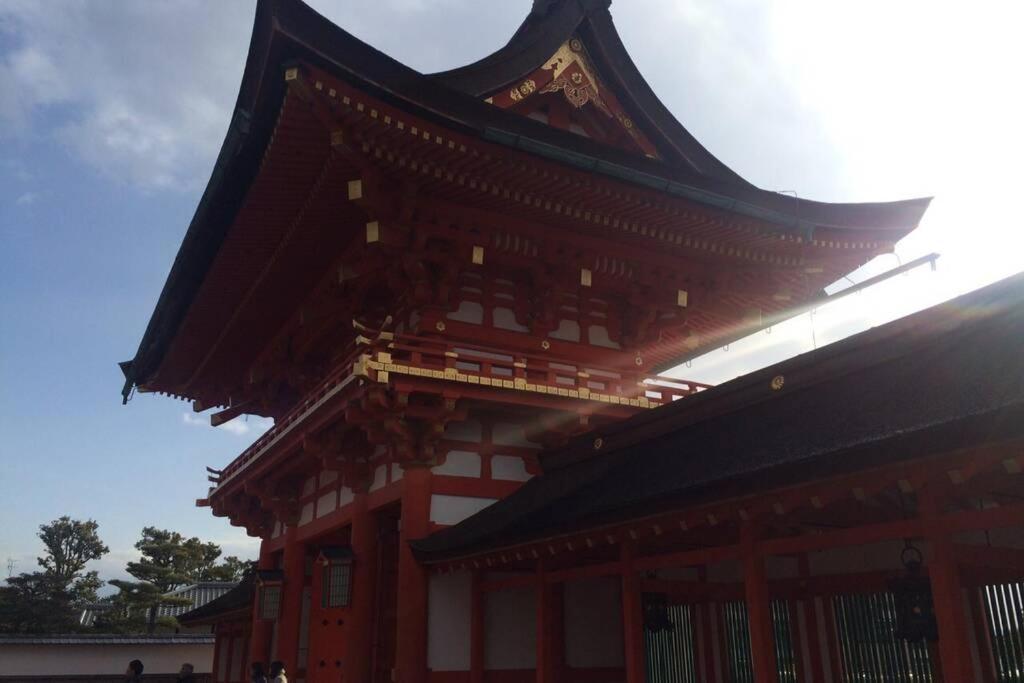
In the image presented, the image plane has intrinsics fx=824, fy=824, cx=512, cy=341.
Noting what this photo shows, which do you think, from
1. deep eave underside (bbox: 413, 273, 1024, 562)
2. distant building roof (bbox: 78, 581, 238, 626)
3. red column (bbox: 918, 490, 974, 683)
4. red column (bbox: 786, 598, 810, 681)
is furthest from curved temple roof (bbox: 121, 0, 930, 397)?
distant building roof (bbox: 78, 581, 238, 626)

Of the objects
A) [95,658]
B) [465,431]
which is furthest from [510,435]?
[95,658]

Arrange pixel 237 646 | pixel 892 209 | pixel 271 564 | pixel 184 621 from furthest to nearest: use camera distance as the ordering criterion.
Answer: pixel 184 621
pixel 237 646
pixel 271 564
pixel 892 209

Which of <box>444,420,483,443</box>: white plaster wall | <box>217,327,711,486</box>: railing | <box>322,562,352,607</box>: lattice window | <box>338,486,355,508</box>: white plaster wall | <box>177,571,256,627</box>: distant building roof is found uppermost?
<box>217,327,711,486</box>: railing

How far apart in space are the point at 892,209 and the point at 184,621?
997 inches

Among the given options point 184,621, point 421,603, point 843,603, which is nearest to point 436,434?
point 421,603

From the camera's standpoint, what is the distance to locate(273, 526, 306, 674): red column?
16812mm

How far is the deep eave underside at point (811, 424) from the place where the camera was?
635cm

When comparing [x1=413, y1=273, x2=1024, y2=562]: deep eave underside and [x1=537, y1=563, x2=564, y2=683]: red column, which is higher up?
[x1=413, y1=273, x2=1024, y2=562]: deep eave underside

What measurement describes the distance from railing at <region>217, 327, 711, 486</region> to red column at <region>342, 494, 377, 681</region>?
2.14 meters

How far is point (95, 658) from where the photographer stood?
1374 inches

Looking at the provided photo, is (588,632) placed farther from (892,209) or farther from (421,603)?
(892,209)

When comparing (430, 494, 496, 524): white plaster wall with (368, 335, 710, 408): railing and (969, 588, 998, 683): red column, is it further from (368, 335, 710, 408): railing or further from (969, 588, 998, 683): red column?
(969, 588, 998, 683): red column

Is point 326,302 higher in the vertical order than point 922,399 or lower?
higher

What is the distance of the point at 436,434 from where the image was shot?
12.6 metres
